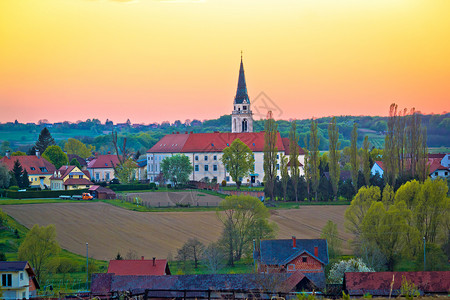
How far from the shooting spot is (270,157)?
72.8 m

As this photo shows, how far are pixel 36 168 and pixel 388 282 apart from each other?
205 feet

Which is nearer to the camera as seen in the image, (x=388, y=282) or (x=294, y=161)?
(x=388, y=282)

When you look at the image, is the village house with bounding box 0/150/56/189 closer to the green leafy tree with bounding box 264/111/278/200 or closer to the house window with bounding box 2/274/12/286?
the green leafy tree with bounding box 264/111/278/200

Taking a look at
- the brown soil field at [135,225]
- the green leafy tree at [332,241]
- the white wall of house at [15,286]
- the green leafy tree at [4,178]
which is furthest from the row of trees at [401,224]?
the green leafy tree at [4,178]

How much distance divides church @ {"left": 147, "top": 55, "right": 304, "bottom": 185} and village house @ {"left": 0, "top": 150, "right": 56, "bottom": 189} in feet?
45.7

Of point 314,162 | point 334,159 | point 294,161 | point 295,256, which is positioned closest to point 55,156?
point 294,161

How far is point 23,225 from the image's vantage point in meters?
52.3

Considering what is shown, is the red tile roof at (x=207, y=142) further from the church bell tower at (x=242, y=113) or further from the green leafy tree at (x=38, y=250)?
the green leafy tree at (x=38, y=250)

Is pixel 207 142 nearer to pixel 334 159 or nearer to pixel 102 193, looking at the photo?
pixel 102 193

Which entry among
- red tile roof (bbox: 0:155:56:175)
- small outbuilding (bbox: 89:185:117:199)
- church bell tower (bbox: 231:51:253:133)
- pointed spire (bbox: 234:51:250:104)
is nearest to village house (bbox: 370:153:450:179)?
church bell tower (bbox: 231:51:253:133)

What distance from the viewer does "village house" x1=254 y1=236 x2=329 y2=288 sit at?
123 feet

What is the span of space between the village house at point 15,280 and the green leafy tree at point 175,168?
52109 millimetres

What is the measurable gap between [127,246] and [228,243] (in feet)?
26.4

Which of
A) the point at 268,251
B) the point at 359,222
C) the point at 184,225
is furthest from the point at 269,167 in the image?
the point at 268,251
